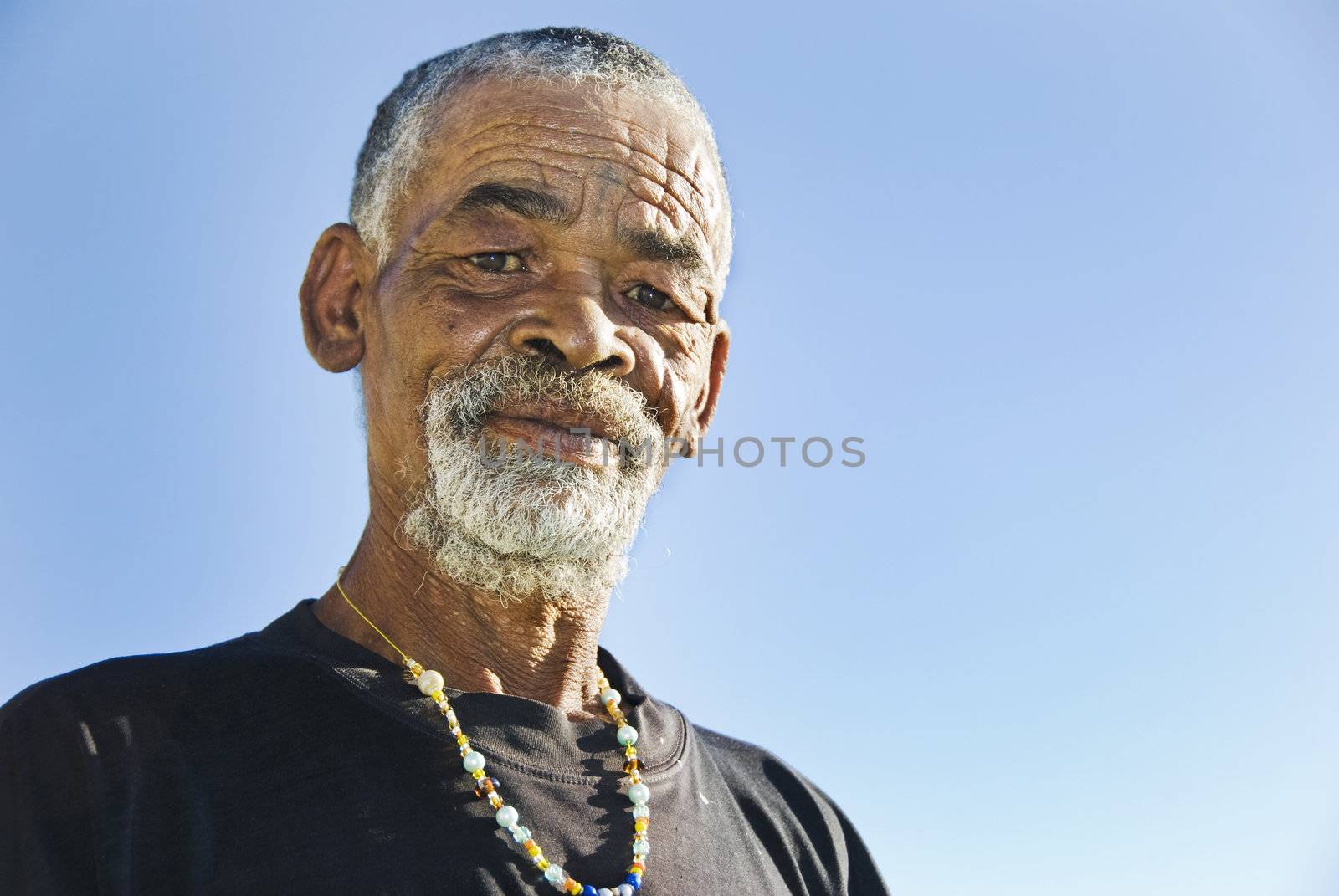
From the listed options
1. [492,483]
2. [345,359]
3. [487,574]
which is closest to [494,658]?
[487,574]

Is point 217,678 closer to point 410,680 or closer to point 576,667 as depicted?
point 410,680

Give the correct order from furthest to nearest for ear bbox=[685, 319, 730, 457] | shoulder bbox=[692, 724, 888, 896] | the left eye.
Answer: ear bbox=[685, 319, 730, 457] → shoulder bbox=[692, 724, 888, 896] → the left eye

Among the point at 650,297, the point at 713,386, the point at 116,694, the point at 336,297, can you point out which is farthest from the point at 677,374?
the point at 116,694

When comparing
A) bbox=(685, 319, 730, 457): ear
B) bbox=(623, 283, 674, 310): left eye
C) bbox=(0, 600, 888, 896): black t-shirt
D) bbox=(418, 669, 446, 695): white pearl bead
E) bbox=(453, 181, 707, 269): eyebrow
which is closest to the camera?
bbox=(0, 600, 888, 896): black t-shirt

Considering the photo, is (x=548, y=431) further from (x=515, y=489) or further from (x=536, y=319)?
(x=536, y=319)

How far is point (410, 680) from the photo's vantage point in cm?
243

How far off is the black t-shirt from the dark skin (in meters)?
0.25

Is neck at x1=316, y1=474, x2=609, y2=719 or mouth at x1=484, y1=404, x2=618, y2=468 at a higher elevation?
mouth at x1=484, y1=404, x2=618, y2=468

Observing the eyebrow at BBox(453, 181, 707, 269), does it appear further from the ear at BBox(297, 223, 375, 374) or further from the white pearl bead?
the white pearl bead

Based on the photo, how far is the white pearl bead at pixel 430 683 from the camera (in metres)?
2.39

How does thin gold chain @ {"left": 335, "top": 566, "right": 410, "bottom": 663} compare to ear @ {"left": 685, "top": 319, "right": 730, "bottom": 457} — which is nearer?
thin gold chain @ {"left": 335, "top": 566, "right": 410, "bottom": 663}

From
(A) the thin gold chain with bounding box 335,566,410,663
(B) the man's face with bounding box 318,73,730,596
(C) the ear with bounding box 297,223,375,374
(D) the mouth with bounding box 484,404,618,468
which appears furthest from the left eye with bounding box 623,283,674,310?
(A) the thin gold chain with bounding box 335,566,410,663

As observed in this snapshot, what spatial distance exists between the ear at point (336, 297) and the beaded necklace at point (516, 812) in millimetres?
674

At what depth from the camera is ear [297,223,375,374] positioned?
292 cm
